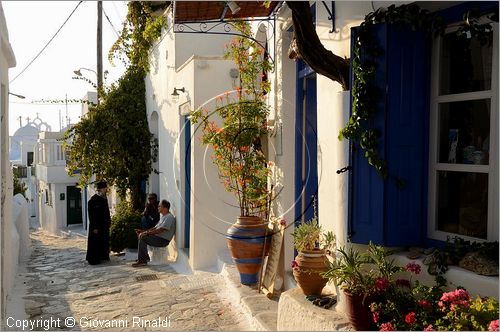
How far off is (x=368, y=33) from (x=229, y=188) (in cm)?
368

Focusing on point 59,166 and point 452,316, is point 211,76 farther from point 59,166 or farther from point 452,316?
point 59,166

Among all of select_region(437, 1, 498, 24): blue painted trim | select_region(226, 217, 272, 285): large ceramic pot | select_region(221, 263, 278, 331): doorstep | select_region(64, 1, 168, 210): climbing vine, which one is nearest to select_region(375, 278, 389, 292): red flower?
select_region(221, 263, 278, 331): doorstep

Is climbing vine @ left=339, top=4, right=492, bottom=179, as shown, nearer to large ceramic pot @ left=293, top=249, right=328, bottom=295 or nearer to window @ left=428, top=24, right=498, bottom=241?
window @ left=428, top=24, right=498, bottom=241

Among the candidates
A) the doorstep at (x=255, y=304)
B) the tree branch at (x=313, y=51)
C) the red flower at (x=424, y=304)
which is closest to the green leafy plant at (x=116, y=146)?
the doorstep at (x=255, y=304)

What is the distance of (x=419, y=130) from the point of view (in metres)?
3.92

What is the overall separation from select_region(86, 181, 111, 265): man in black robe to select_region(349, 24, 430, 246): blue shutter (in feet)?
23.5

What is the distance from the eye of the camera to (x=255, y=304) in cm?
552

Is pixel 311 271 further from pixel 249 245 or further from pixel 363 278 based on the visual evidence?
pixel 249 245

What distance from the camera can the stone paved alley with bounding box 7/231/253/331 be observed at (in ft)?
18.8

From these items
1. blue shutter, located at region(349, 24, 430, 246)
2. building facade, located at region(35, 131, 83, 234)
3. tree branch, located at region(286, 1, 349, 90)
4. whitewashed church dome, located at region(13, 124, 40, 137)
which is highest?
whitewashed church dome, located at region(13, 124, 40, 137)

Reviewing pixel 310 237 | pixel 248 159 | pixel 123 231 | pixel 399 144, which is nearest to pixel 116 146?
pixel 123 231

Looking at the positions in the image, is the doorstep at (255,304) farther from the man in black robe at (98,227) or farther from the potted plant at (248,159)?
the man in black robe at (98,227)

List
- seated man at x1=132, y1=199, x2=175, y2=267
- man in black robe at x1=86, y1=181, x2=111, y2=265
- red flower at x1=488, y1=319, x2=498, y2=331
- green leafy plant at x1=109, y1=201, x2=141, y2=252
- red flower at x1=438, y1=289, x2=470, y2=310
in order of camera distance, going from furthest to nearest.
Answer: green leafy plant at x1=109, y1=201, x2=141, y2=252
man in black robe at x1=86, y1=181, x2=111, y2=265
seated man at x1=132, y1=199, x2=175, y2=267
red flower at x1=438, y1=289, x2=470, y2=310
red flower at x1=488, y1=319, x2=498, y2=331

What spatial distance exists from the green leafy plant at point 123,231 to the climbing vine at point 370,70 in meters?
8.39
